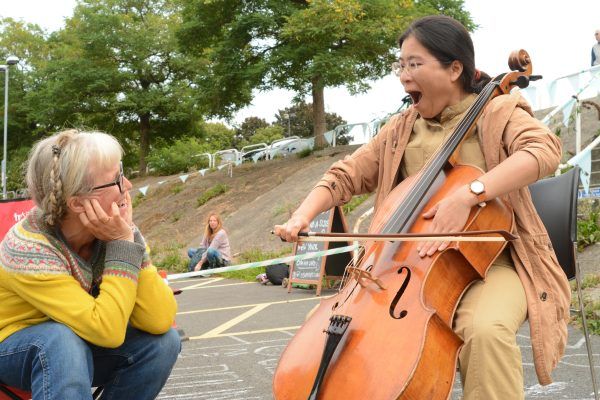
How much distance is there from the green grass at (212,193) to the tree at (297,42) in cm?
301

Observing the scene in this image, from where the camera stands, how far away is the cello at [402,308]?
1988mm

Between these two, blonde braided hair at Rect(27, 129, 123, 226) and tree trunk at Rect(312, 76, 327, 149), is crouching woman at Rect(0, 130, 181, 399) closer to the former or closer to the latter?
blonde braided hair at Rect(27, 129, 123, 226)

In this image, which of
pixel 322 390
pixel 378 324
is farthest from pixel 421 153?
pixel 322 390

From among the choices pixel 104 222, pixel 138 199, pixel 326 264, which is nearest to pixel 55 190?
pixel 104 222

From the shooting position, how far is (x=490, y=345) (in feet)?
7.15

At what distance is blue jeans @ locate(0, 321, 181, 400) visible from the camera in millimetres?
2201

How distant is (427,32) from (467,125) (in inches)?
16.6

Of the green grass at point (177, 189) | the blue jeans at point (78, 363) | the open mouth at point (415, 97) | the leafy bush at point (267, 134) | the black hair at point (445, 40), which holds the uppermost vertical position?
the black hair at point (445, 40)

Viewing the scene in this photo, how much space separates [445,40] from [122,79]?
28644mm

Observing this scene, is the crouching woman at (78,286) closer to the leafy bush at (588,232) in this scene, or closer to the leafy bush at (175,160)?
the leafy bush at (588,232)

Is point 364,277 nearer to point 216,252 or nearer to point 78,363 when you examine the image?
point 78,363

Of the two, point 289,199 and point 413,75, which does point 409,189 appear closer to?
point 413,75

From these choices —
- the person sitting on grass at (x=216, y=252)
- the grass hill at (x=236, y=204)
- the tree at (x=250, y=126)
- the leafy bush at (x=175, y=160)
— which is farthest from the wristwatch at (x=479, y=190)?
the tree at (x=250, y=126)

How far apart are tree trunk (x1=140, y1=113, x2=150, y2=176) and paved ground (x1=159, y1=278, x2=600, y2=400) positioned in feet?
75.9
